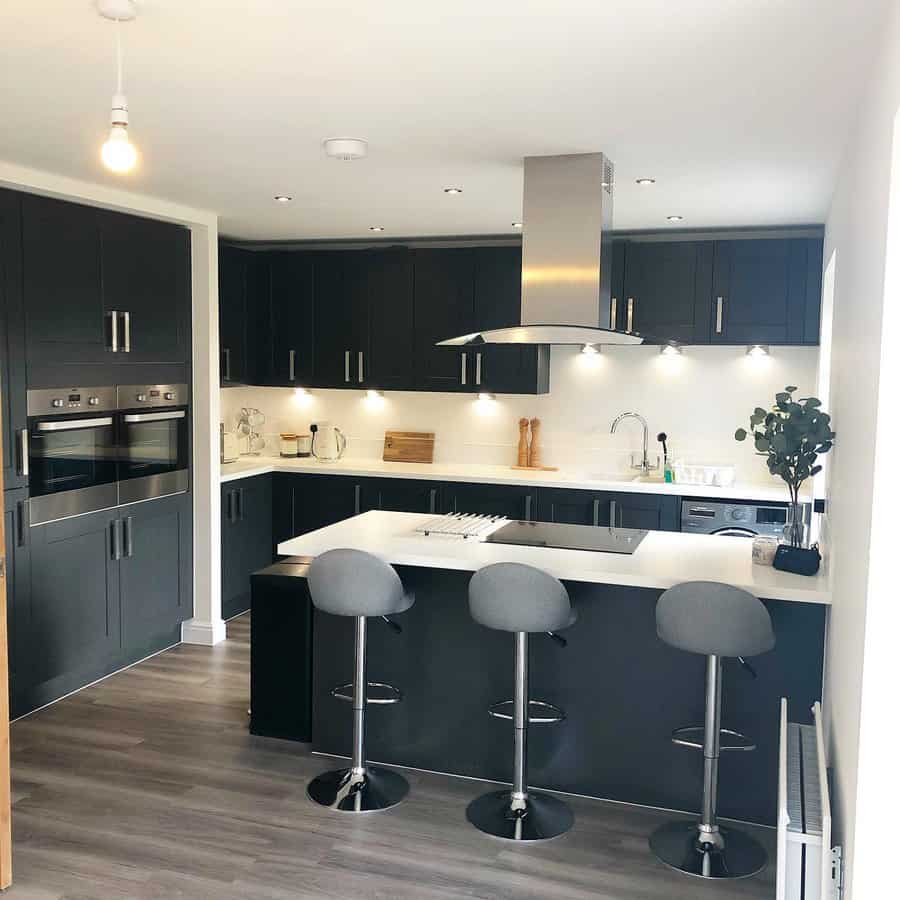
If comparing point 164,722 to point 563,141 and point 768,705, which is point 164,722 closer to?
point 768,705

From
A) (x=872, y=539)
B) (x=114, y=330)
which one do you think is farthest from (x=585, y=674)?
(x=114, y=330)

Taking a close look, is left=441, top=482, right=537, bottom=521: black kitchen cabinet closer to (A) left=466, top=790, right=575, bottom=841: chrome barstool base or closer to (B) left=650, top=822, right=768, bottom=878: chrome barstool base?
(A) left=466, top=790, right=575, bottom=841: chrome barstool base

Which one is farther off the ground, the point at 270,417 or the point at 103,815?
the point at 270,417

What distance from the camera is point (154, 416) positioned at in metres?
5.55

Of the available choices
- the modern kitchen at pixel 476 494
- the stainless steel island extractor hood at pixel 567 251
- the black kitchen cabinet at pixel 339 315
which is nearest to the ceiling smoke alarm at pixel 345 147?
the modern kitchen at pixel 476 494

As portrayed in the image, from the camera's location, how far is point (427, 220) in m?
5.98

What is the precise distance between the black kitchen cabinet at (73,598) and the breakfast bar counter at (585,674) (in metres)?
1.28

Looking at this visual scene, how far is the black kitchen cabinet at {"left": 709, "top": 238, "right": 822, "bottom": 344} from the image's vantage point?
5.97 metres

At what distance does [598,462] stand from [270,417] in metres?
2.62

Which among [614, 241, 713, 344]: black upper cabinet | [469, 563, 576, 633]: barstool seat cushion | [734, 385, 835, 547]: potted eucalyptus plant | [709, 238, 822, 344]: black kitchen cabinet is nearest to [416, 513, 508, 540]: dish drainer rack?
[469, 563, 576, 633]: barstool seat cushion

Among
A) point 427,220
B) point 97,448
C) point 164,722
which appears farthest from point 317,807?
point 427,220

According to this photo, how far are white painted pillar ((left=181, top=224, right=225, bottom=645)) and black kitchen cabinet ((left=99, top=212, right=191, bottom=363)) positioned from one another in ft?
0.27

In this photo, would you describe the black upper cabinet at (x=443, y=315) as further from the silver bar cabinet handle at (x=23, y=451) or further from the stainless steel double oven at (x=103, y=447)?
the silver bar cabinet handle at (x=23, y=451)

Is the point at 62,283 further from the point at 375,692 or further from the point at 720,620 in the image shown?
the point at 720,620
